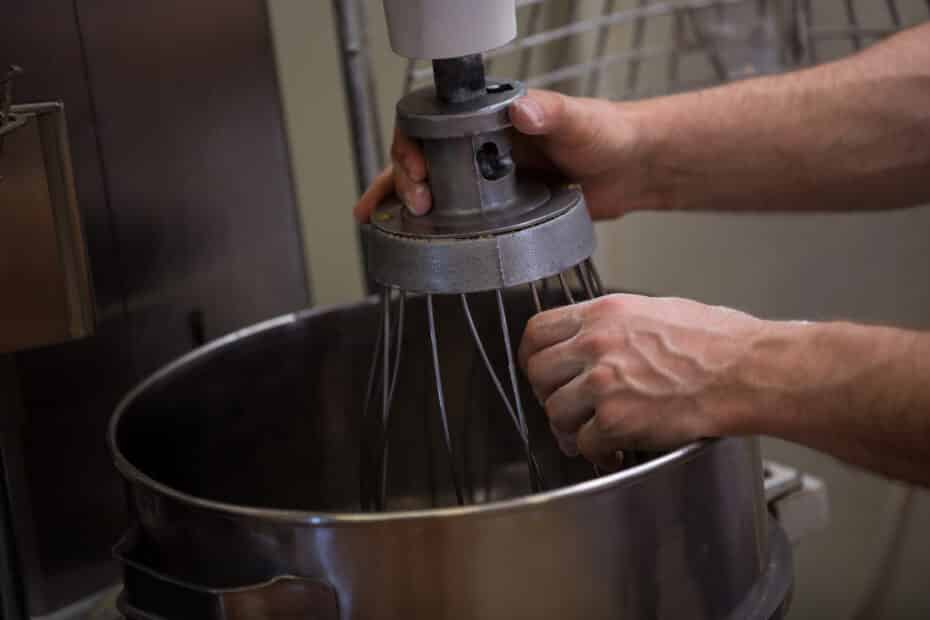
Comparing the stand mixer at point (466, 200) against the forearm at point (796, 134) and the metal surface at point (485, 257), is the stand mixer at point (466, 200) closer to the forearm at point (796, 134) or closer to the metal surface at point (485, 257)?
the metal surface at point (485, 257)

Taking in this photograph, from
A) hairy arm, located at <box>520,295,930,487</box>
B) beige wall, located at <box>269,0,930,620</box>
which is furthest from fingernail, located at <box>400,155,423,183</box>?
beige wall, located at <box>269,0,930,620</box>

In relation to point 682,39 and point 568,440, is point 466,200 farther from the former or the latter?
point 682,39

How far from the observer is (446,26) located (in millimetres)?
586

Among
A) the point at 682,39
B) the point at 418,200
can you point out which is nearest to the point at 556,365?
the point at 418,200

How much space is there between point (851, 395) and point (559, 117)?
0.25 m

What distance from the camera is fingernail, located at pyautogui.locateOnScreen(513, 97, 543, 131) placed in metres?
0.63

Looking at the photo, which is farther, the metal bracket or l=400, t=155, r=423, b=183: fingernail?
the metal bracket

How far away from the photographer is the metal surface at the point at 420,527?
506 mm

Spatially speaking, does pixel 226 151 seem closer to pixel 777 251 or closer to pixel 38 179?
pixel 38 179

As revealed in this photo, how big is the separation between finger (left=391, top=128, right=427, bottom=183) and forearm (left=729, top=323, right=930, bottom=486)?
19 centimetres

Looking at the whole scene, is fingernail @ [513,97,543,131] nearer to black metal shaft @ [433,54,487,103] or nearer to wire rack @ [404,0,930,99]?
black metal shaft @ [433,54,487,103]

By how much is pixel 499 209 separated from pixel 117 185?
237 millimetres

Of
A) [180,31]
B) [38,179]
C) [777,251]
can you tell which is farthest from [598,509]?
[777,251]

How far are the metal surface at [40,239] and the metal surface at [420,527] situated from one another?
0.18 ft
